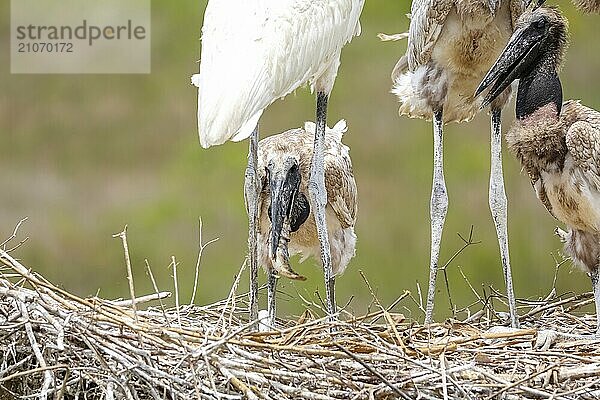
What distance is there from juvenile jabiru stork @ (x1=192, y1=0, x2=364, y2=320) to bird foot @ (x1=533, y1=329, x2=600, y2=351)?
2.78 feet

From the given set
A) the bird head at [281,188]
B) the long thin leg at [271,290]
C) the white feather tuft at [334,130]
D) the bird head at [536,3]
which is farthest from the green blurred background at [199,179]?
the bird head at [536,3]

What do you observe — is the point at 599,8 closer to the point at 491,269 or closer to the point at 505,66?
the point at 505,66

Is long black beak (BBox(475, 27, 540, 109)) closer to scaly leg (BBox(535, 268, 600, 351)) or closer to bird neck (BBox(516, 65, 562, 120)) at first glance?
bird neck (BBox(516, 65, 562, 120))

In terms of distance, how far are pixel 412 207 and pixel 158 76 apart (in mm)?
2329

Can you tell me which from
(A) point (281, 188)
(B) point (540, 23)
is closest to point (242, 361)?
(A) point (281, 188)

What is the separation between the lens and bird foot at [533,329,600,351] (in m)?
4.91

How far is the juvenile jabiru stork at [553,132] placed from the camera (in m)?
5.07

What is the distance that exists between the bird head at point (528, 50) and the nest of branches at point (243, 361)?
94cm

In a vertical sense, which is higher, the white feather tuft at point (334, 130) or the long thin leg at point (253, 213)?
the white feather tuft at point (334, 130)

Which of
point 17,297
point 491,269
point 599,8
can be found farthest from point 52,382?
point 491,269

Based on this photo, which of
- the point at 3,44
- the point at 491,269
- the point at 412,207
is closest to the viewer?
the point at 491,269

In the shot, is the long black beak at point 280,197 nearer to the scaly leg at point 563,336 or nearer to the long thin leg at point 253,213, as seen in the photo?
the long thin leg at point 253,213

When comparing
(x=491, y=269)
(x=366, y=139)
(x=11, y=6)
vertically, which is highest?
(x=11, y=6)

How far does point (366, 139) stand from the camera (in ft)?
33.3
